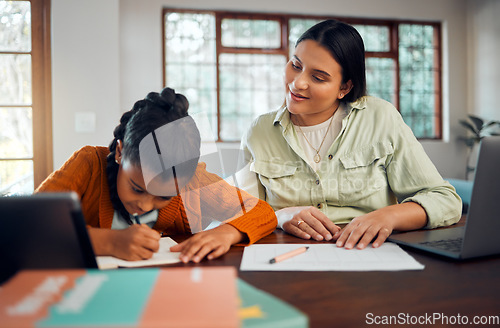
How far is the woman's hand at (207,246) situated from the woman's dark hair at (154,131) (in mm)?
177

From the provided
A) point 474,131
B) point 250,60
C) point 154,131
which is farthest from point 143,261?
point 474,131

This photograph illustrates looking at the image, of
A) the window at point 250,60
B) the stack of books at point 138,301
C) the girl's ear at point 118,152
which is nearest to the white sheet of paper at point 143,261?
the girl's ear at point 118,152

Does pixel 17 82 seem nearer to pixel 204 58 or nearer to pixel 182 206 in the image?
pixel 204 58

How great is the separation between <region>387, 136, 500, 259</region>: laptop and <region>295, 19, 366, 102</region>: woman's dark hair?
2.24 ft

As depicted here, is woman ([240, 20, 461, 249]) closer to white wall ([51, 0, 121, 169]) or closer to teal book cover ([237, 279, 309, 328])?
teal book cover ([237, 279, 309, 328])

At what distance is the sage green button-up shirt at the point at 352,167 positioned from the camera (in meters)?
1.25

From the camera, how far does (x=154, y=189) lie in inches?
35.2

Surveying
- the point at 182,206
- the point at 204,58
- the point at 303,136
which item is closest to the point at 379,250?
the point at 182,206

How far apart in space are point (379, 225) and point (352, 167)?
0.42 meters

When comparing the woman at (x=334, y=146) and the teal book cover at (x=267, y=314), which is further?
the woman at (x=334, y=146)

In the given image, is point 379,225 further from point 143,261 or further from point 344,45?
point 344,45

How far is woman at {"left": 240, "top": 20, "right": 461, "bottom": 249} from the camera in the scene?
1.27 metres

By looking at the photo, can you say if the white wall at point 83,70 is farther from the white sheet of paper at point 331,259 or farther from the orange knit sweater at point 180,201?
the white sheet of paper at point 331,259

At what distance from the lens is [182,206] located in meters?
1.07
